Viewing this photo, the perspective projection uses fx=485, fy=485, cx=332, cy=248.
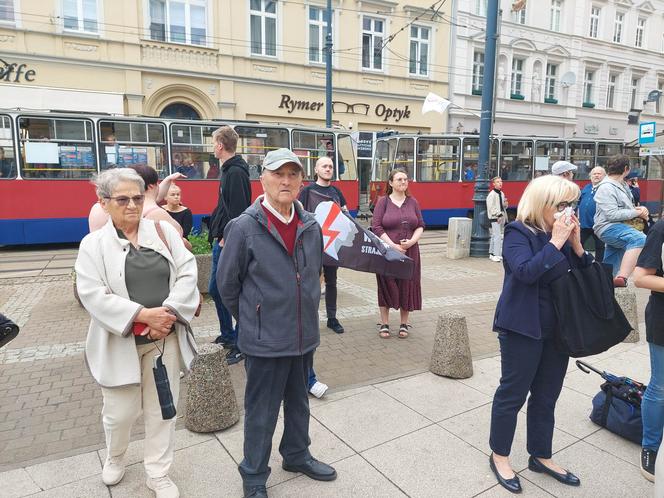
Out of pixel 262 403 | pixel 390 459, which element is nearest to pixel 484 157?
pixel 390 459

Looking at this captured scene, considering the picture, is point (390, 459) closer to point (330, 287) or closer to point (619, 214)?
point (330, 287)

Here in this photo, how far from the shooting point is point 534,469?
299 centimetres

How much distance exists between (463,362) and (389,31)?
2211cm

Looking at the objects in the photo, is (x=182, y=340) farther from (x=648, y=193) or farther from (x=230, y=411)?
(x=648, y=193)

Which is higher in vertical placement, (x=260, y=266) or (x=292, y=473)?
(x=260, y=266)

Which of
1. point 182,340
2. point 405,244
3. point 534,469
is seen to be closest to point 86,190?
point 405,244

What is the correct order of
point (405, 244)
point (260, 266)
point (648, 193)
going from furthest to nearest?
1. point (648, 193)
2. point (405, 244)
3. point (260, 266)

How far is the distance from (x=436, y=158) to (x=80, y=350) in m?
13.3

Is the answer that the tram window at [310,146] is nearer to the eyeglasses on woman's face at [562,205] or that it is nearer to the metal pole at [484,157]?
the metal pole at [484,157]

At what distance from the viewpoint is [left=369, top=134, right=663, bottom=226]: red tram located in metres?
16.1

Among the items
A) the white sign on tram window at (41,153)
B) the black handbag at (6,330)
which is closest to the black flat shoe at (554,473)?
the black handbag at (6,330)

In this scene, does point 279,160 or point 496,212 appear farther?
point 496,212

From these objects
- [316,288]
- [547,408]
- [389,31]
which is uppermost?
[389,31]

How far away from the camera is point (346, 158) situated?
14.9m
